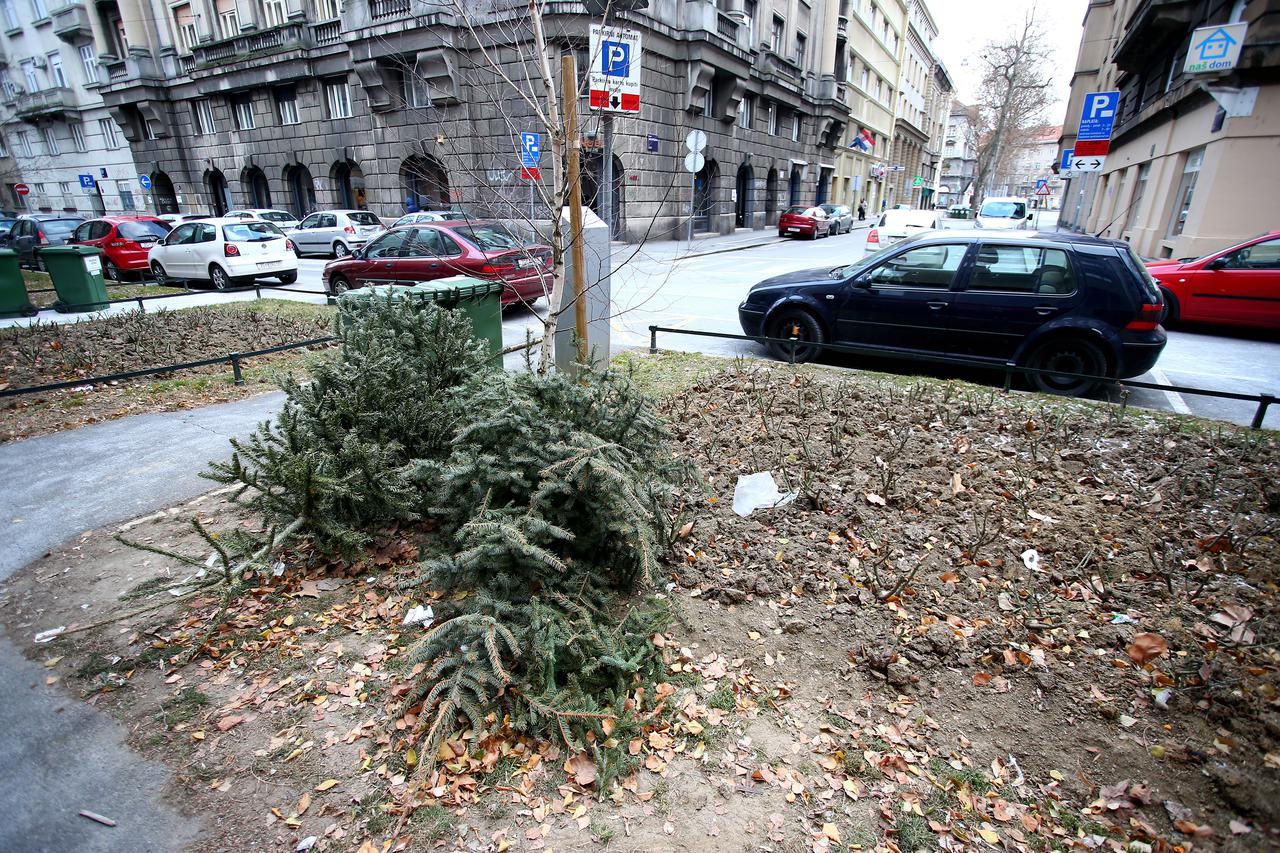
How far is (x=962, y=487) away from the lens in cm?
448

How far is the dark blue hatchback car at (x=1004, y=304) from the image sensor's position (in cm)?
661

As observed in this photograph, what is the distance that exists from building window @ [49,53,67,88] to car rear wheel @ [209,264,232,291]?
4102 cm

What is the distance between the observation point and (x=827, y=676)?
315cm

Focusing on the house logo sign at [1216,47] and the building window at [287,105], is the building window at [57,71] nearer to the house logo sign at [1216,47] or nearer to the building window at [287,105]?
the building window at [287,105]

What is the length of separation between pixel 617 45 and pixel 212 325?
7.85m

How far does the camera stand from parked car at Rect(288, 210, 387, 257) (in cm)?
2270

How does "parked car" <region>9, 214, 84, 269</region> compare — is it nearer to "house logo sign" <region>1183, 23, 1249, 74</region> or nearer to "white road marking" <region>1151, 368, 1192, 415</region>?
"white road marking" <region>1151, 368, 1192, 415</region>

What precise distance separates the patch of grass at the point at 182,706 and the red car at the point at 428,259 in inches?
316

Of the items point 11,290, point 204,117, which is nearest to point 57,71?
point 204,117

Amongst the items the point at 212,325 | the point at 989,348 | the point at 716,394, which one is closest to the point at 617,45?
the point at 716,394

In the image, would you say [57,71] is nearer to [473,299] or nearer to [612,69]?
[473,299]

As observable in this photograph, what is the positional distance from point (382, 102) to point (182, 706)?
2938cm

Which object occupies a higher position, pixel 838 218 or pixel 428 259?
pixel 428 259

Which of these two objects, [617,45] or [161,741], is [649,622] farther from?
[617,45]
